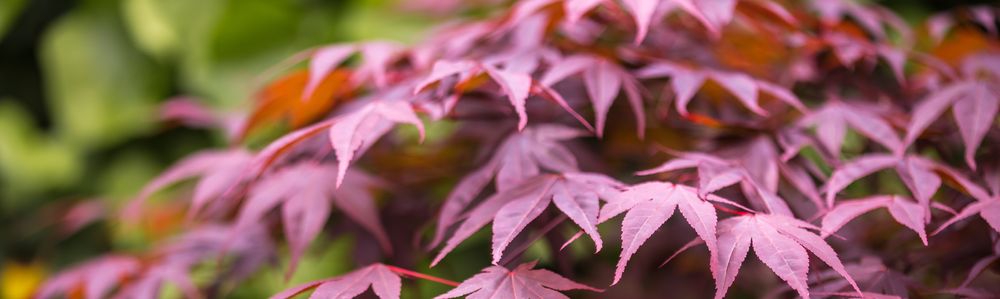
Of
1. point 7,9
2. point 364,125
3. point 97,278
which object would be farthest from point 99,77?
point 364,125

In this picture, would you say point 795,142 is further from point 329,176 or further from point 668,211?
point 329,176

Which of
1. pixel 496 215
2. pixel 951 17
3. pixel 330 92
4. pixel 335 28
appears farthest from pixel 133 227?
pixel 951 17

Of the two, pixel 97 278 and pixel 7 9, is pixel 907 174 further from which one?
pixel 7 9

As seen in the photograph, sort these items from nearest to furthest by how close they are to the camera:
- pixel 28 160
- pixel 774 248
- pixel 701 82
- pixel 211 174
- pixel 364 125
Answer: pixel 774 248
pixel 364 125
pixel 701 82
pixel 211 174
pixel 28 160

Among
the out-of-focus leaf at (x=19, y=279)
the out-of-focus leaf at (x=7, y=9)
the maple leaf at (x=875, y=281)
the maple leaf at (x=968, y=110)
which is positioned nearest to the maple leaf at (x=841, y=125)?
the maple leaf at (x=968, y=110)

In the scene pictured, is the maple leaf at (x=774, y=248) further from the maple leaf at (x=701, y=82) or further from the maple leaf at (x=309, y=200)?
the maple leaf at (x=309, y=200)

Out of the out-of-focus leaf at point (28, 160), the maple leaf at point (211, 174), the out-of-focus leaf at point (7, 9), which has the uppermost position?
the out-of-focus leaf at point (7, 9)
